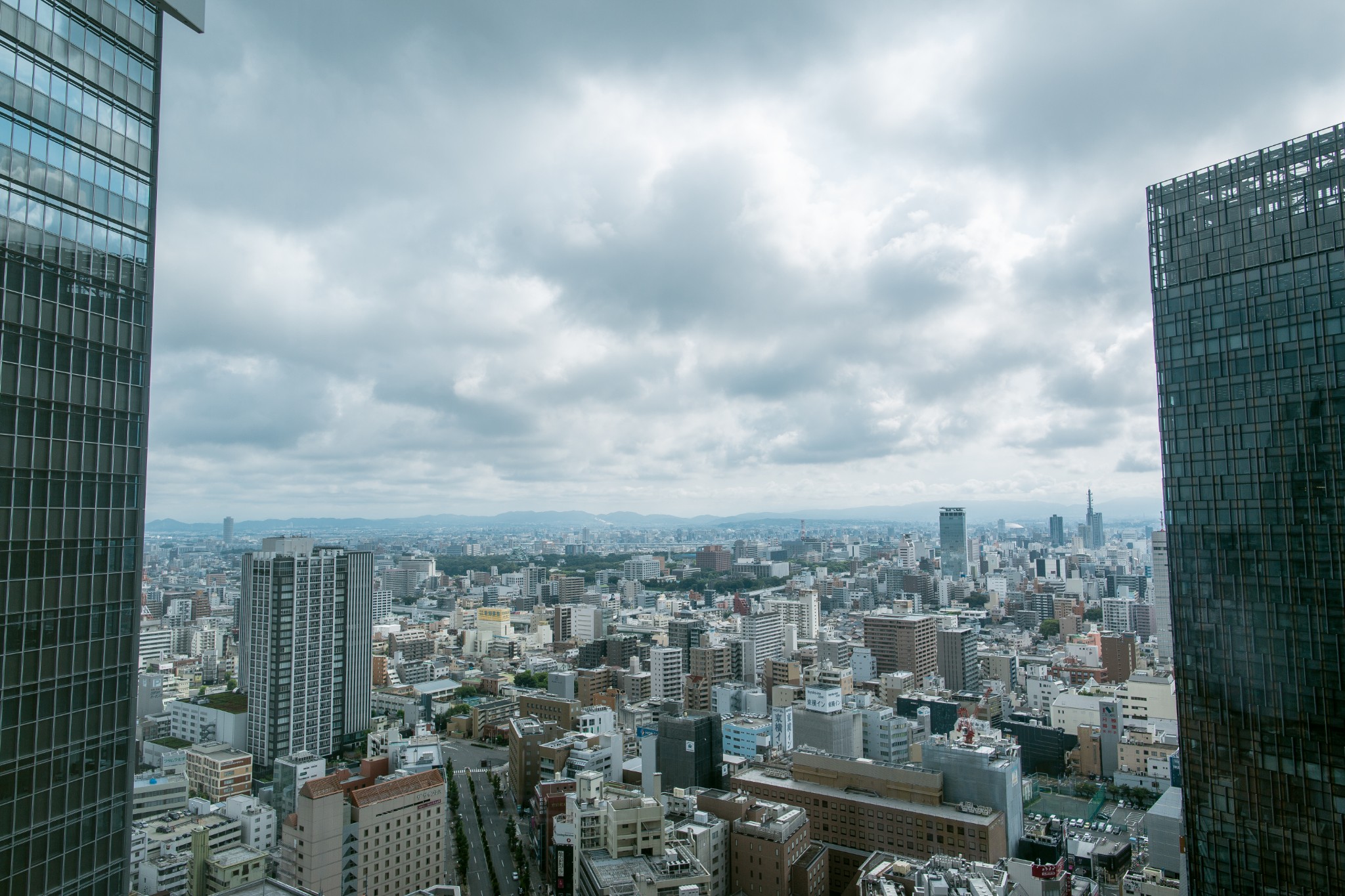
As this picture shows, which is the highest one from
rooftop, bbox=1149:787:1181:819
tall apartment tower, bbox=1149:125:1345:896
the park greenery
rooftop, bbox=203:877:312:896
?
tall apartment tower, bbox=1149:125:1345:896

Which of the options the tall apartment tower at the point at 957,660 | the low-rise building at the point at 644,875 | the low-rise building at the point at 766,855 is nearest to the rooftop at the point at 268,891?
the low-rise building at the point at 644,875

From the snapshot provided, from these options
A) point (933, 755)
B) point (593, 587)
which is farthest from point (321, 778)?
point (593, 587)

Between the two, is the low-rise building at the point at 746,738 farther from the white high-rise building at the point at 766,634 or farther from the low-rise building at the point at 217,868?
the low-rise building at the point at 217,868

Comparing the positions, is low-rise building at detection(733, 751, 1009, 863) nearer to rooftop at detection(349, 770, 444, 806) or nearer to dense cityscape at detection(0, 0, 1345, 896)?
dense cityscape at detection(0, 0, 1345, 896)

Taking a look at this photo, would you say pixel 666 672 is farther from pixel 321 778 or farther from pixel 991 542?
pixel 991 542

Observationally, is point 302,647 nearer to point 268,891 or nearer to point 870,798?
point 870,798

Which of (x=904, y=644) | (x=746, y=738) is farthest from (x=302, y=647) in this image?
(x=904, y=644)

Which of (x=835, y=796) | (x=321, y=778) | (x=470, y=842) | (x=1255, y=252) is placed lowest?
(x=470, y=842)

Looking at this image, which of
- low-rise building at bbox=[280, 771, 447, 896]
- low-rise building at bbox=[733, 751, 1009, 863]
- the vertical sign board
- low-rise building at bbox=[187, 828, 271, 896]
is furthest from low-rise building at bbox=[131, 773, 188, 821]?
low-rise building at bbox=[733, 751, 1009, 863]
